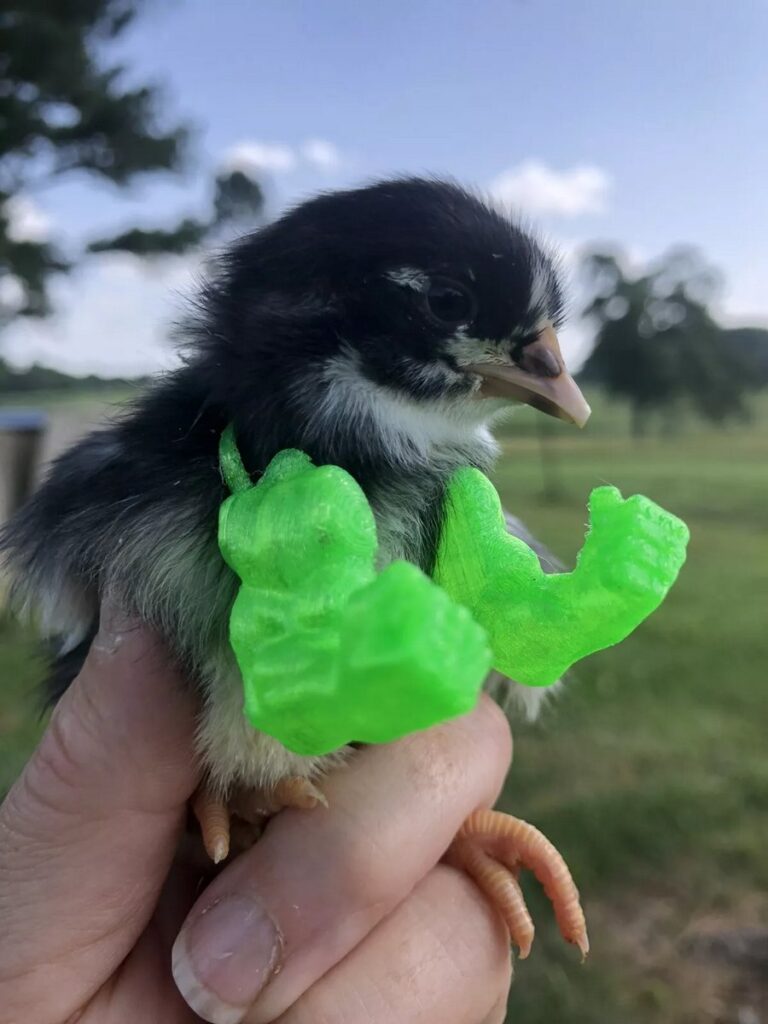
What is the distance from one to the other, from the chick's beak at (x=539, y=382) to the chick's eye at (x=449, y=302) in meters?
0.04

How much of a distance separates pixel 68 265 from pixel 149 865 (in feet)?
18.7

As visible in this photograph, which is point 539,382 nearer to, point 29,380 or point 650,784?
point 650,784

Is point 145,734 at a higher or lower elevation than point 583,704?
higher

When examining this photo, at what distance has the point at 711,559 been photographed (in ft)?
16.4

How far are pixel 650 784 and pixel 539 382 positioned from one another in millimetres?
2298

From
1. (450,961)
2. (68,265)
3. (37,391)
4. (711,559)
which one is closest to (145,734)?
(450,961)

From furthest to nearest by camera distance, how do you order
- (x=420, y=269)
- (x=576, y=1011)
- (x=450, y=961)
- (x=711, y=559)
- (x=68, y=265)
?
(x=68, y=265) → (x=711, y=559) → (x=576, y=1011) → (x=450, y=961) → (x=420, y=269)

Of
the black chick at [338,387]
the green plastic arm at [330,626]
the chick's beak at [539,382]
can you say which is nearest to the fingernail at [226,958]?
the black chick at [338,387]

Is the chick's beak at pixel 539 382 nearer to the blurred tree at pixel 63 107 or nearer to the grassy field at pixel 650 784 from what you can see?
the grassy field at pixel 650 784

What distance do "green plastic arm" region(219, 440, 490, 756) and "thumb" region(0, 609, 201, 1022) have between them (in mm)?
Result: 291

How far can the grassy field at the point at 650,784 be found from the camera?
202 cm

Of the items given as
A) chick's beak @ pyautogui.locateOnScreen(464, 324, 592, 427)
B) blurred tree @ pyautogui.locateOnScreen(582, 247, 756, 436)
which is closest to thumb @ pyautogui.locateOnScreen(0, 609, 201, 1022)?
chick's beak @ pyautogui.locateOnScreen(464, 324, 592, 427)

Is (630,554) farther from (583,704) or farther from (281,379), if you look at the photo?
(583,704)

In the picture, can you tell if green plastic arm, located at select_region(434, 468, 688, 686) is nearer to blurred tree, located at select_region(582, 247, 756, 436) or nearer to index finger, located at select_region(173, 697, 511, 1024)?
index finger, located at select_region(173, 697, 511, 1024)
